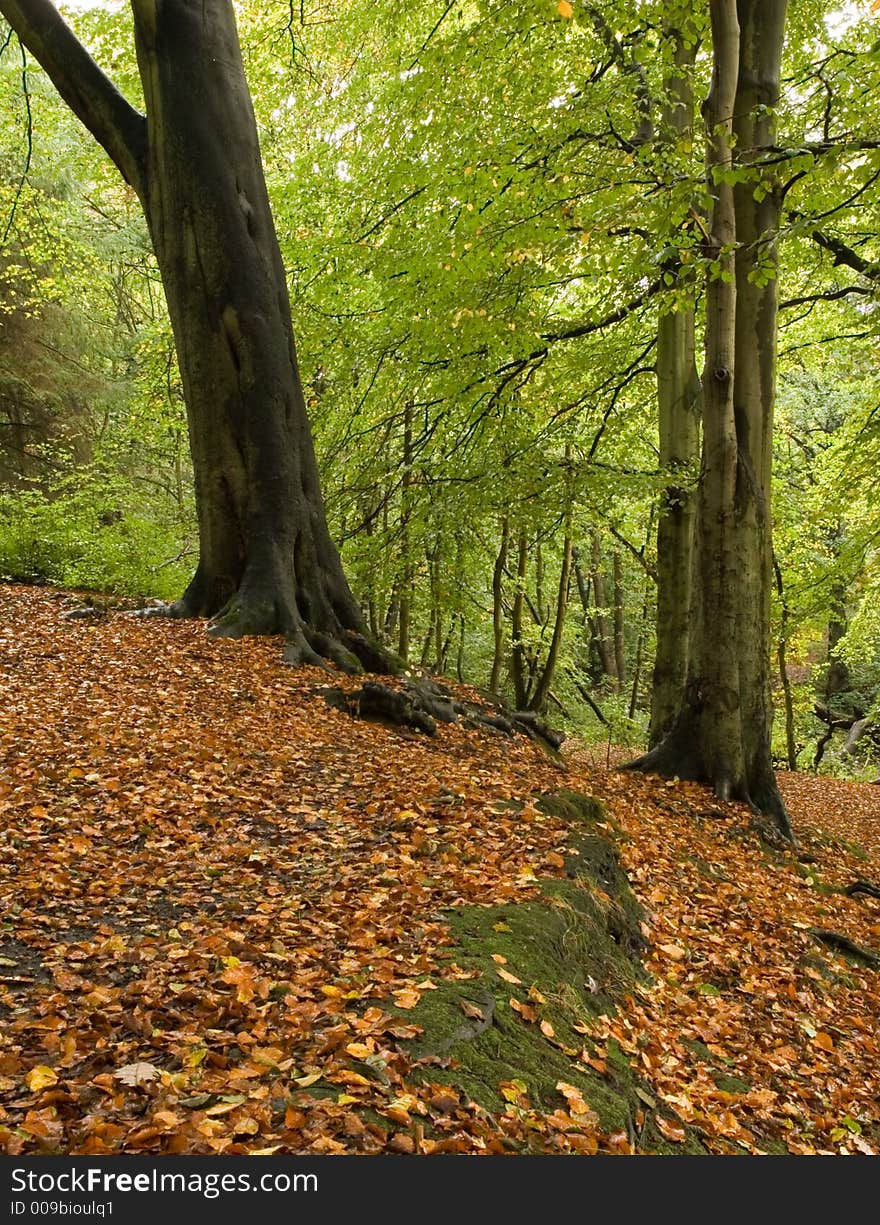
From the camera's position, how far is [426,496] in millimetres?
10664

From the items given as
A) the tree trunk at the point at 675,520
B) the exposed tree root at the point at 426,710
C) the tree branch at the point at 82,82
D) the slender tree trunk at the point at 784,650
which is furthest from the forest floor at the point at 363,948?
the slender tree trunk at the point at 784,650

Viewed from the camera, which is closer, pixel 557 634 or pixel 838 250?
pixel 838 250

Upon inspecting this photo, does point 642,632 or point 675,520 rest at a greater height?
point 675,520

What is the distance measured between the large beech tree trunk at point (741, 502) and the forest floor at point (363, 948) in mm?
1258

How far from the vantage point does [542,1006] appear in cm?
321

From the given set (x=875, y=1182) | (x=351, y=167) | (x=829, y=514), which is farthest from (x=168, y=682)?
(x=829, y=514)

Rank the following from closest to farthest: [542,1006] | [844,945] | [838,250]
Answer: [542,1006], [844,945], [838,250]

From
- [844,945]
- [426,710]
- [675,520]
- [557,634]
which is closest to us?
[844,945]

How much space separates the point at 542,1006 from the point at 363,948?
75 centimetres

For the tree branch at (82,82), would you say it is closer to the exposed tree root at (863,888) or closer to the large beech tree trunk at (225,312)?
the large beech tree trunk at (225,312)

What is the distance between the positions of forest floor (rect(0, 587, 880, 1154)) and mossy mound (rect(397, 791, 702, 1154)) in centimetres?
2

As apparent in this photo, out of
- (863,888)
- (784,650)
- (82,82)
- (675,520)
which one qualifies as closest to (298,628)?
(675,520)

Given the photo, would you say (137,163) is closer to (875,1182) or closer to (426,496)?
(426,496)

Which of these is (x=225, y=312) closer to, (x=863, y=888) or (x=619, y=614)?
(x=863, y=888)
